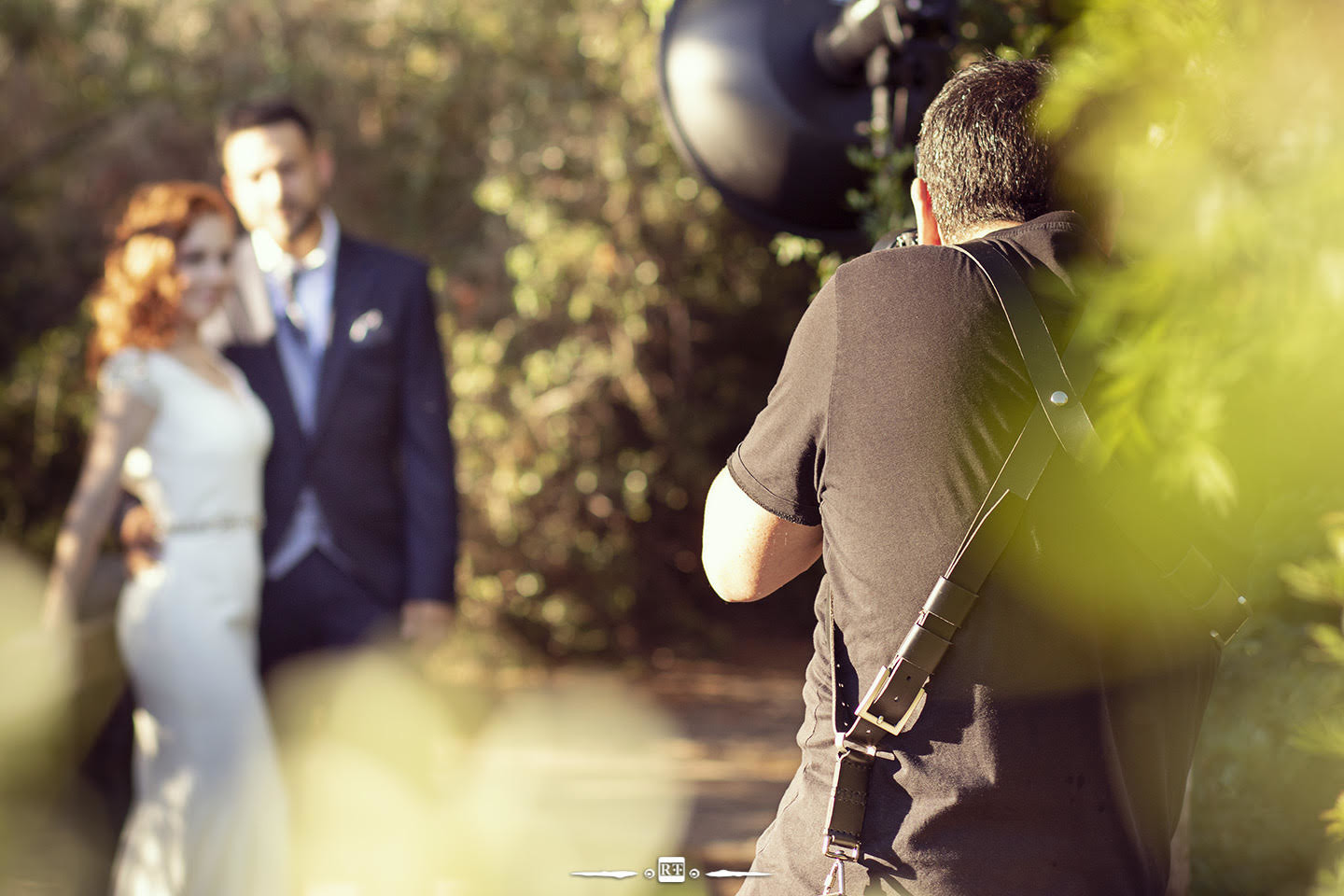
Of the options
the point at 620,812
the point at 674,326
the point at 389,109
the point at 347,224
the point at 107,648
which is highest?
the point at 389,109

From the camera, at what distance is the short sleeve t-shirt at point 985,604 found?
5.04ft

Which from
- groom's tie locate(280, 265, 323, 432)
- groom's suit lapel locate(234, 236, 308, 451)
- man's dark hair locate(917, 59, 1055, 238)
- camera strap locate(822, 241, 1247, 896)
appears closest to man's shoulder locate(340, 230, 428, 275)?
groom's tie locate(280, 265, 323, 432)

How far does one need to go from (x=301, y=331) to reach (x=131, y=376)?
473mm

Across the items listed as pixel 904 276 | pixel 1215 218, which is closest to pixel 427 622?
pixel 904 276

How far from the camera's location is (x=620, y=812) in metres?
6.09

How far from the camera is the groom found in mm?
3629

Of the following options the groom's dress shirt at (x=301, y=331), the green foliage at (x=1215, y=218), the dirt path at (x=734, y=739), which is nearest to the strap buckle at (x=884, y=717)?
the green foliage at (x=1215, y=218)

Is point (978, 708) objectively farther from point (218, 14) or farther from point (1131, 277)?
point (218, 14)

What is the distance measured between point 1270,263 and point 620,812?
212 inches

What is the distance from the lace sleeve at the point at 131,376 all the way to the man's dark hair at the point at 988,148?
8.22 ft

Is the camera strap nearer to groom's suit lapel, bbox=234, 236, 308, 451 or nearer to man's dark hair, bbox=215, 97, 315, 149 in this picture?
groom's suit lapel, bbox=234, 236, 308, 451

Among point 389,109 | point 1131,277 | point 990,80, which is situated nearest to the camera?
point 1131,277

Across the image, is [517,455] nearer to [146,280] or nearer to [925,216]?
[146,280]

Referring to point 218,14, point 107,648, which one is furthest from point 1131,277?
point 218,14
